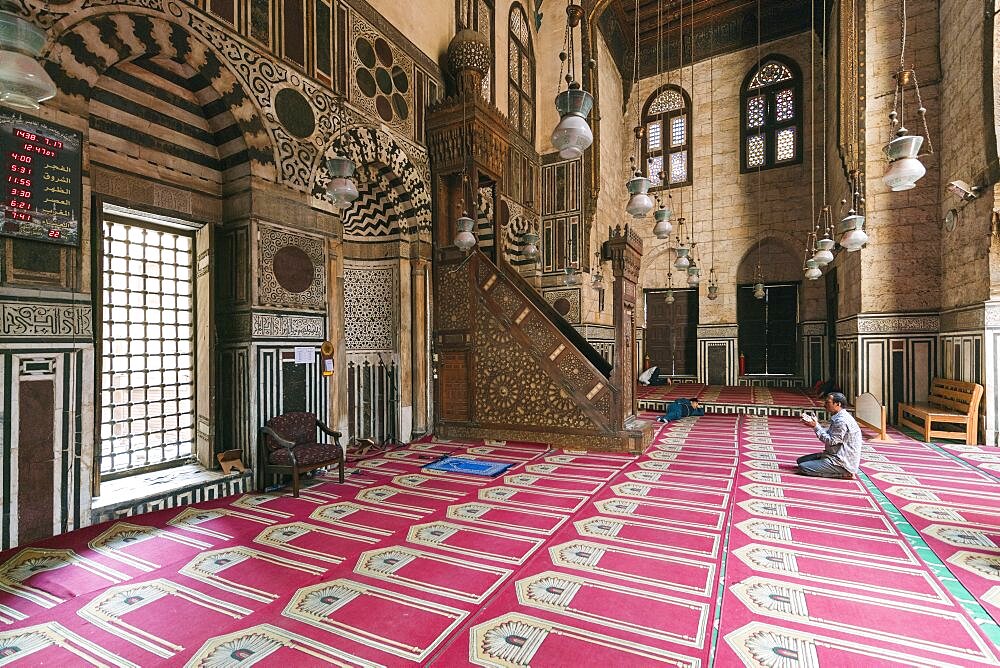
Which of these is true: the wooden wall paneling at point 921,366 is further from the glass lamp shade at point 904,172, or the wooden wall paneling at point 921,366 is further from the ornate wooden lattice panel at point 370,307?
the ornate wooden lattice panel at point 370,307

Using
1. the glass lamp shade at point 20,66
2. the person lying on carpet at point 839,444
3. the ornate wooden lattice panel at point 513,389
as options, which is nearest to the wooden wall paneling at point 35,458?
the glass lamp shade at point 20,66

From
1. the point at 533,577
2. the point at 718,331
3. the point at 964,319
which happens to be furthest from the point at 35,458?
the point at 718,331

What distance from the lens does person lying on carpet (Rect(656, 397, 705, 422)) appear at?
318 inches

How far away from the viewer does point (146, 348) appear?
14.1 ft

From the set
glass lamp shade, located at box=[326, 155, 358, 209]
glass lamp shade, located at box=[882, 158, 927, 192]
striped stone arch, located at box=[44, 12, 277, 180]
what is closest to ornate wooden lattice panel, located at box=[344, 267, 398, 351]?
striped stone arch, located at box=[44, 12, 277, 180]

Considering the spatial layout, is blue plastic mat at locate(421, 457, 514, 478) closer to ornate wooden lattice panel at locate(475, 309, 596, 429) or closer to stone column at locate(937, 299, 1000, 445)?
ornate wooden lattice panel at locate(475, 309, 596, 429)

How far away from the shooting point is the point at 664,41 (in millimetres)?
12328

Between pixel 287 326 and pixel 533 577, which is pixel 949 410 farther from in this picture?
pixel 287 326

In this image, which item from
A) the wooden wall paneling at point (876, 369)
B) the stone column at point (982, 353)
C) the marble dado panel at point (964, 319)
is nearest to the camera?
the stone column at point (982, 353)

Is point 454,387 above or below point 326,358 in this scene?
below

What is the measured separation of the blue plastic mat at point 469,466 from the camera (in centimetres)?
482

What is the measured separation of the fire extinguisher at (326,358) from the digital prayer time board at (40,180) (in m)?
2.19

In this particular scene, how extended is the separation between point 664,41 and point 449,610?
1399cm

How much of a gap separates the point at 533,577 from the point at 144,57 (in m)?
4.82
